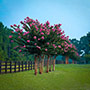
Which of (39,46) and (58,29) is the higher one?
(58,29)

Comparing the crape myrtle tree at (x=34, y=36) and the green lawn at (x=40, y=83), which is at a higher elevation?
the crape myrtle tree at (x=34, y=36)

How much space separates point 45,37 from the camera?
15.4 metres

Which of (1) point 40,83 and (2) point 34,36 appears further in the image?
(2) point 34,36

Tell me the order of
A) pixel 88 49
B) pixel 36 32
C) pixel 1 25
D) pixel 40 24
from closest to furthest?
pixel 36 32 → pixel 40 24 → pixel 1 25 → pixel 88 49

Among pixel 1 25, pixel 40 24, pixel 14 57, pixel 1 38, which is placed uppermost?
pixel 1 25

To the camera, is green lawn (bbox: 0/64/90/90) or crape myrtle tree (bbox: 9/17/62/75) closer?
green lawn (bbox: 0/64/90/90)

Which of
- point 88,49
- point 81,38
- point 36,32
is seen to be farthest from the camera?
point 81,38

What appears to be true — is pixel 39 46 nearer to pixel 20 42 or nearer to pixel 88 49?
pixel 20 42

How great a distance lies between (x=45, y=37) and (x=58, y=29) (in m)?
1.77

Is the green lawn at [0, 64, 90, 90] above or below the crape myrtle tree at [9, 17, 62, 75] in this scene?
below

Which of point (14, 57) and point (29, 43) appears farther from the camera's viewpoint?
point (14, 57)

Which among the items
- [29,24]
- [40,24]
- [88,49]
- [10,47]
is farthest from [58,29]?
[88,49]

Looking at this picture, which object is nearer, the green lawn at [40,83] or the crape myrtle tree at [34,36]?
the green lawn at [40,83]

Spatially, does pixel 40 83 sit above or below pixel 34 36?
below
